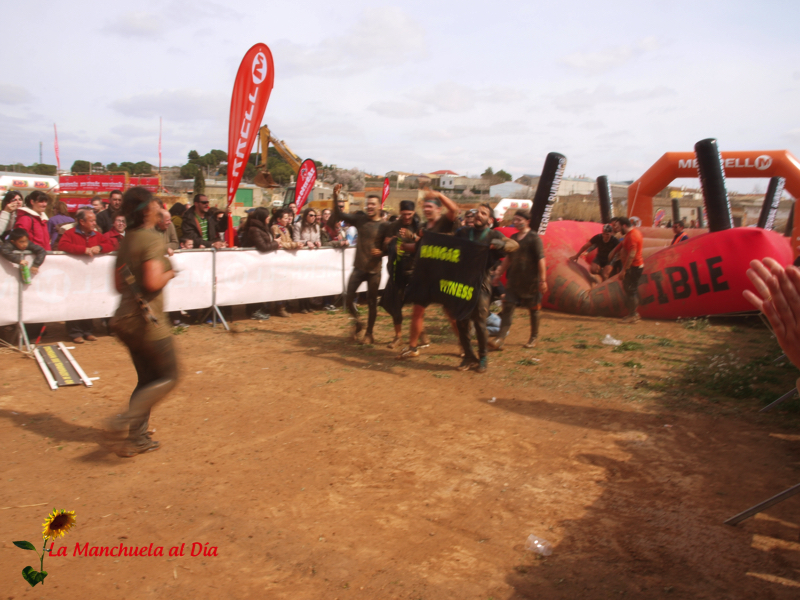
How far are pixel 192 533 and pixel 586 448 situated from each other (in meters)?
3.14

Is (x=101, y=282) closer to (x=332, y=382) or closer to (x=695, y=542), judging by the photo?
(x=332, y=382)

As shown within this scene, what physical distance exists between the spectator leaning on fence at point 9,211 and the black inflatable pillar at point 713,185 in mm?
11354

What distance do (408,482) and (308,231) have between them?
7.44 meters

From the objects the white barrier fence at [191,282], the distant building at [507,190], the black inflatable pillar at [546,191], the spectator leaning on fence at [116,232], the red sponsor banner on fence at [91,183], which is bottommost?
the white barrier fence at [191,282]

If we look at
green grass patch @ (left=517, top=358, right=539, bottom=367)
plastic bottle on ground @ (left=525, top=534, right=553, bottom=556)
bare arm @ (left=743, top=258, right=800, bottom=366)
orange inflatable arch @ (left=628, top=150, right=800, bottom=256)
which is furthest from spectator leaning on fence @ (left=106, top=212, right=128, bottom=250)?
orange inflatable arch @ (left=628, top=150, right=800, bottom=256)

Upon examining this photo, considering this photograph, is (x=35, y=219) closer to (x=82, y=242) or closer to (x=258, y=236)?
(x=82, y=242)

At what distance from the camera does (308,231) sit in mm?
10750

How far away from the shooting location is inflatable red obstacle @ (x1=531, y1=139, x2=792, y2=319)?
978 cm

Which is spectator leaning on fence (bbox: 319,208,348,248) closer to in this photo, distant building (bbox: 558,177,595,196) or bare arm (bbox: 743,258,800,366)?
bare arm (bbox: 743,258,800,366)

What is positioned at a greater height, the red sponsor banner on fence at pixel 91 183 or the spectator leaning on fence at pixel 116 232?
the red sponsor banner on fence at pixel 91 183

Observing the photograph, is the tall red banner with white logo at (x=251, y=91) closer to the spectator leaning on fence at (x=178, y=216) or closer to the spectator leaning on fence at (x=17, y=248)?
the spectator leaning on fence at (x=178, y=216)

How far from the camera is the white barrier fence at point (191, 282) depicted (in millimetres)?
7055

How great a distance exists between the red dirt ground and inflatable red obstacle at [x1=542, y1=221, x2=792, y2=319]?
314 cm

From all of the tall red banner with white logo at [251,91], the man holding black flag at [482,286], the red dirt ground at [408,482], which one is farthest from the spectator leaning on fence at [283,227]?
the man holding black flag at [482,286]
